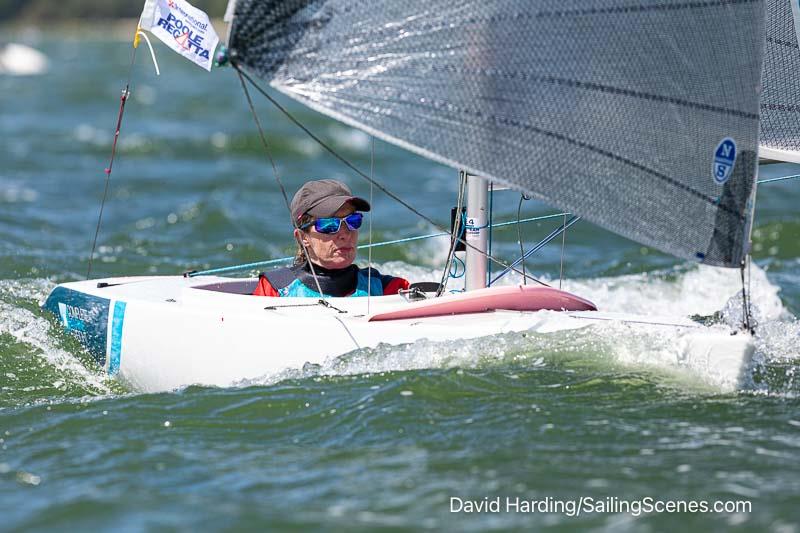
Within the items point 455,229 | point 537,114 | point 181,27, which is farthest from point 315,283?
point 537,114

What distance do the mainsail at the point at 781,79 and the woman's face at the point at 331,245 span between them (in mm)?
2064

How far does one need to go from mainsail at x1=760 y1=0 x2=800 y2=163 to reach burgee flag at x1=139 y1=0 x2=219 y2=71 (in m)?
2.68

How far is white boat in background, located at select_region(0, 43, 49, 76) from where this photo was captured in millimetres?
30062

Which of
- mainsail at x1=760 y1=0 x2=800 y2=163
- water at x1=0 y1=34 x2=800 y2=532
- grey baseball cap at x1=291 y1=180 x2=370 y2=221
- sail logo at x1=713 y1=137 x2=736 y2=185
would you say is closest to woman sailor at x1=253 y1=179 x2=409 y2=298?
grey baseball cap at x1=291 y1=180 x2=370 y2=221

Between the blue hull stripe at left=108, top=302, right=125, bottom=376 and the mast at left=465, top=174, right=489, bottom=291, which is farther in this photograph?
the blue hull stripe at left=108, top=302, right=125, bottom=376

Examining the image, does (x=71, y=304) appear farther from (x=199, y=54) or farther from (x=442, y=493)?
(x=442, y=493)

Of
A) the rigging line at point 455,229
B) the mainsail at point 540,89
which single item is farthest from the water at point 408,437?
the mainsail at point 540,89

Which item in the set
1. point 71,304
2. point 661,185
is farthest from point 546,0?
point 71,304

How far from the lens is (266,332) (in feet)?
15.0

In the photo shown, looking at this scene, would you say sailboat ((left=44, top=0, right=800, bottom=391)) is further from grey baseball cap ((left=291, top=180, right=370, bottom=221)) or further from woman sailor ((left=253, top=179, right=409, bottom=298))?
grey baseball cap ((left=291, top=180, right=370, bottom=221))

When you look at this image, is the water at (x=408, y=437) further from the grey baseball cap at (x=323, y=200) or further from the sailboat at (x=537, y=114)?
the grey baseball cap at (x=323, y=200)

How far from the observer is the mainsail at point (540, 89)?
3857mm

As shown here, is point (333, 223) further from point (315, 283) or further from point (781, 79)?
point (781, 79)

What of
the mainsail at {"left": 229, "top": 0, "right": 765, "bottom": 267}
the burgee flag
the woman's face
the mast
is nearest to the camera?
the mainsail at {"left": 229, "top": 0, "right": 765, "bottom": 267}
